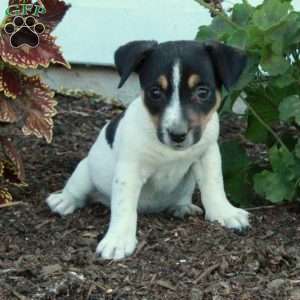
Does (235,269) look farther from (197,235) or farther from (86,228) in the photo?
(86,228)

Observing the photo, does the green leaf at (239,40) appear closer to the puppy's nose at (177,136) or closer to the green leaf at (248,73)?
the green leaf at (248,73)

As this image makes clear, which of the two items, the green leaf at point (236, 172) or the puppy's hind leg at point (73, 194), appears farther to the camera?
the green leaf at point (236, 172)

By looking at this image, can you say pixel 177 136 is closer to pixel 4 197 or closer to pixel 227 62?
pixel 227 62

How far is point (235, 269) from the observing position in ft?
17.1

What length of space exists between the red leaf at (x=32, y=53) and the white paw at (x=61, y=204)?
2.95 ft

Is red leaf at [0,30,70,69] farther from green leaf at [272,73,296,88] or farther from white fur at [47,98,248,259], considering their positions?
green leaf at [272,73,296,88]

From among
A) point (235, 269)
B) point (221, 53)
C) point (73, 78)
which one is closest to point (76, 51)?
point (73, 78)

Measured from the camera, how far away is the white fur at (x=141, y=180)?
18.1 feet

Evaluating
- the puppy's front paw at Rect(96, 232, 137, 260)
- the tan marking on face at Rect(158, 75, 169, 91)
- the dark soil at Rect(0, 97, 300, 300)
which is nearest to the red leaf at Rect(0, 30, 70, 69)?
the tan marking on face at Rect(158, 75, 169, 91)

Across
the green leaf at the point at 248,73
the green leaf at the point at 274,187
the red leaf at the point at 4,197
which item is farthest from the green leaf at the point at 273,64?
the red leaf at the point at 4,197

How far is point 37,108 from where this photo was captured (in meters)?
5.84

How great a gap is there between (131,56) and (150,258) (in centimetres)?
108

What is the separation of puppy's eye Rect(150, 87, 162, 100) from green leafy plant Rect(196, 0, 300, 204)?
0.69m

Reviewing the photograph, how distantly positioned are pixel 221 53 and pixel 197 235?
1.00m
